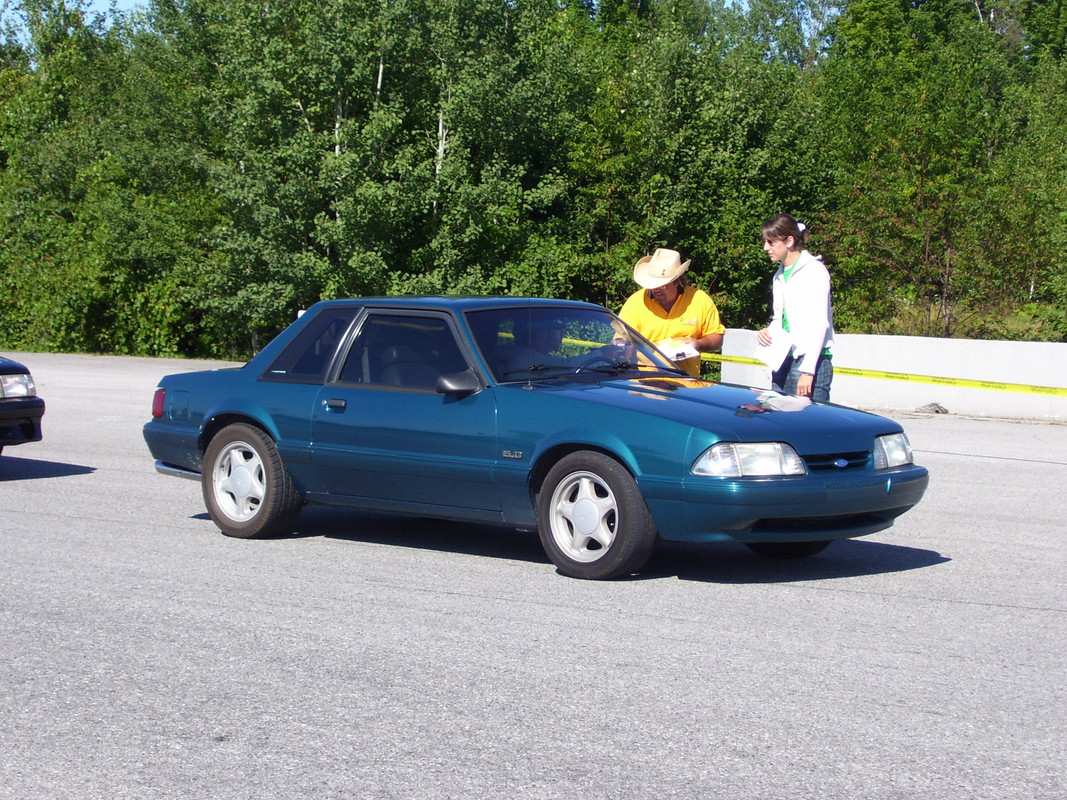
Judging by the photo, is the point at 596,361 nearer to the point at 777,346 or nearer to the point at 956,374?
the point at 777,346

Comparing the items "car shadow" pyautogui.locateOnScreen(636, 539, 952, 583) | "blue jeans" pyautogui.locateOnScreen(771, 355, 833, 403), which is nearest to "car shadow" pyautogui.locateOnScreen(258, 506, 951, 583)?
"car shadow" pyautogui.locateOnScreen(636, 539, 952, 583)

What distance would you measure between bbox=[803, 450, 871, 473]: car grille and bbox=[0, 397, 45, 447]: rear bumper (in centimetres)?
690

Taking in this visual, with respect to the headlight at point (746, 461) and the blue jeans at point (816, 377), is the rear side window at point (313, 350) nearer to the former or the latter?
the headlight at point (746, 461)

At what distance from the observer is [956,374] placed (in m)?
18.1

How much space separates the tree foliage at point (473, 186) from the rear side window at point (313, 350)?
19151 millimetres

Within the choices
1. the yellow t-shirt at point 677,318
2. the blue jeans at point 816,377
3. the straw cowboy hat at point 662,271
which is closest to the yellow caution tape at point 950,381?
the yellow t-shirt at point 677,318

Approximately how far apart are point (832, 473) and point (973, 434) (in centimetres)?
950

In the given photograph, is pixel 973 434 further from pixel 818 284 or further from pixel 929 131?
pixel 929 131

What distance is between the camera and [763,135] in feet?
104

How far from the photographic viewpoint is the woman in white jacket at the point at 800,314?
8148 mm

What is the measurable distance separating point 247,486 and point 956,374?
1276 centimetres

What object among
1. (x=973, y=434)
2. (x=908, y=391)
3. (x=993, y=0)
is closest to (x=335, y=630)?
(x=973, y=434)

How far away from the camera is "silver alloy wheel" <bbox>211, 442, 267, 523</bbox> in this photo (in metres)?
7.89

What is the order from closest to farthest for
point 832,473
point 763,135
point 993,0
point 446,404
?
1. point 832,473
2. point 446,404
3. point 763,135
4. point 993,0
